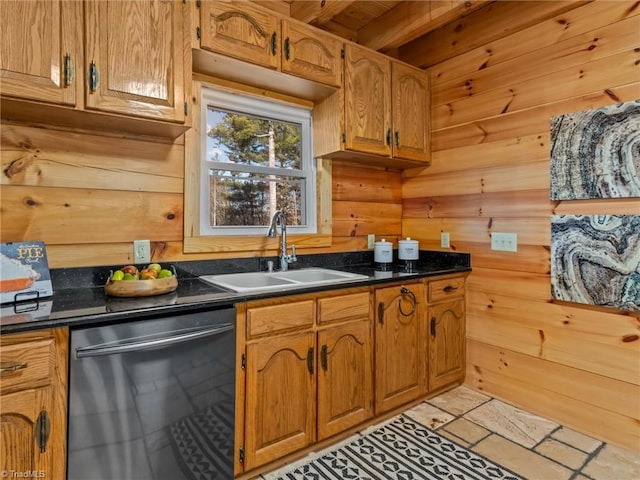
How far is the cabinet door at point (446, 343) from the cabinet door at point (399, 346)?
9cm

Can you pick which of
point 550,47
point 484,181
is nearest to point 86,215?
point 484,181

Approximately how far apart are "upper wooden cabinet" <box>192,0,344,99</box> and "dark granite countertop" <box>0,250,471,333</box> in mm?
1085

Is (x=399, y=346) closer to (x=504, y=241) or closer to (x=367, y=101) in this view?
→ (x=504, y=241)

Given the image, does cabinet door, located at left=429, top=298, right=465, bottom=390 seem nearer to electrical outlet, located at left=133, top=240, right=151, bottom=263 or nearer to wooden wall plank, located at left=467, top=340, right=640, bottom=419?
wooden wall plank, located at left=467, top=340, right=640, bottom=419

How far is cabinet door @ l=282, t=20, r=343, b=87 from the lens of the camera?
2.06m

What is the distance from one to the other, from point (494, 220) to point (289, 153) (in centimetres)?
147

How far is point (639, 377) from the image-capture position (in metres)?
1.88

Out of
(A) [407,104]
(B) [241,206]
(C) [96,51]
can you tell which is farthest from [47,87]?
(A) [407,104]

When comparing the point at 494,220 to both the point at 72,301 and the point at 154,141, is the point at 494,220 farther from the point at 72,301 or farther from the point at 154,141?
the point at 72,301

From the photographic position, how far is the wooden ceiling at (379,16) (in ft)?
7.30

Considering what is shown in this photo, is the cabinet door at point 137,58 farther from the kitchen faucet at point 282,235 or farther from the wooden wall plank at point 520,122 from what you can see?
the wooden wall plank at point 520,122

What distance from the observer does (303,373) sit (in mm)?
1786

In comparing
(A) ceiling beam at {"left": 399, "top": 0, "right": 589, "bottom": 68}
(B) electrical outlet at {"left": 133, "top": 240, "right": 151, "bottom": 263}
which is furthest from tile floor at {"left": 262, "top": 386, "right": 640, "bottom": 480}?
(A) ceiling beam at {"left": 399, "top": 0, "right": 589, "bottom": 68}

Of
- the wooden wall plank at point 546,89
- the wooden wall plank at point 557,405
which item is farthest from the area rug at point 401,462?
the wooden wall plank at point 546,89
